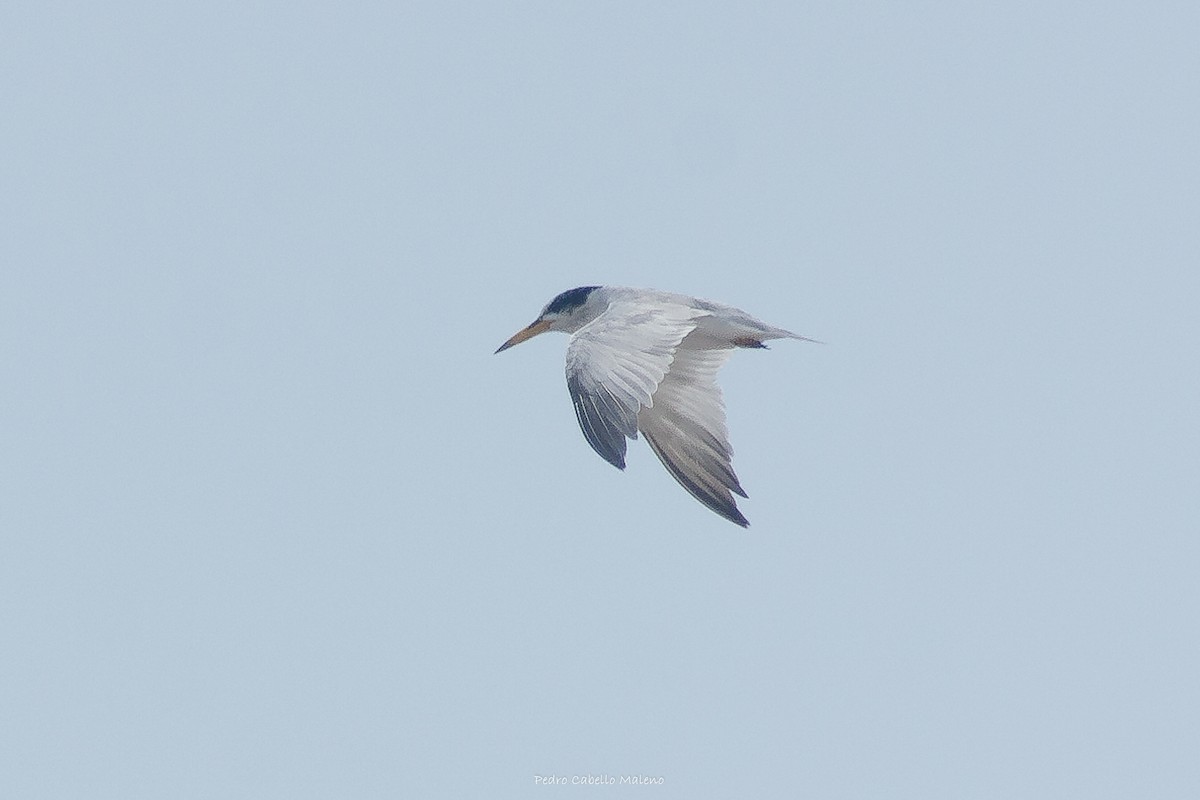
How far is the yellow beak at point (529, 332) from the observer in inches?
702

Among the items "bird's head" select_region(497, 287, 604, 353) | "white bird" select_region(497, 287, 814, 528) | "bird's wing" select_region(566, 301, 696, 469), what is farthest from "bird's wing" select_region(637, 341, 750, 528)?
"bird's head" select_region(497, 287, 604, 353)

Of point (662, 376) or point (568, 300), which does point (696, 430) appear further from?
point (568, 300)

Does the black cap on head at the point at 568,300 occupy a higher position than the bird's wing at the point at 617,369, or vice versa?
the black cap on head at the point at 568,300

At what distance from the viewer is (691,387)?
1496 centimetres

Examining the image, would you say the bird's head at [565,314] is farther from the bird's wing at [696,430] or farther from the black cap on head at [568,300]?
the bird's wing at [696,430]

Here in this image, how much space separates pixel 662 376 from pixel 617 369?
0.36m

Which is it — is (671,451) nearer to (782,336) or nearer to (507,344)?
(782,336)

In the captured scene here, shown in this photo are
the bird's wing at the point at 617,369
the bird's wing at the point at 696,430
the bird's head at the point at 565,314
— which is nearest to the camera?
the bird's wing at the point at 617,369

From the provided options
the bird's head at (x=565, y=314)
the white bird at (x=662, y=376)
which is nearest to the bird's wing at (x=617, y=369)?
the white bird at (x=662, y=376)

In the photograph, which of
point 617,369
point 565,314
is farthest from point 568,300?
point 617,369

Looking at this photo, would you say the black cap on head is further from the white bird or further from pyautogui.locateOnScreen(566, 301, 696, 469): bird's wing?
pyautogui.locateOnScreen(566, 301, 696, 469): bird's wing

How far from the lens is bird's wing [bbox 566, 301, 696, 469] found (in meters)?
12.3

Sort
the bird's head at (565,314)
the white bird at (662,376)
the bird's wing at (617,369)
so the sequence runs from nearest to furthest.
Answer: the bird's wing at (617,369), the white bird at (662,376), the bird's head at (565,314)

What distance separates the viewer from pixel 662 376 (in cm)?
1292
